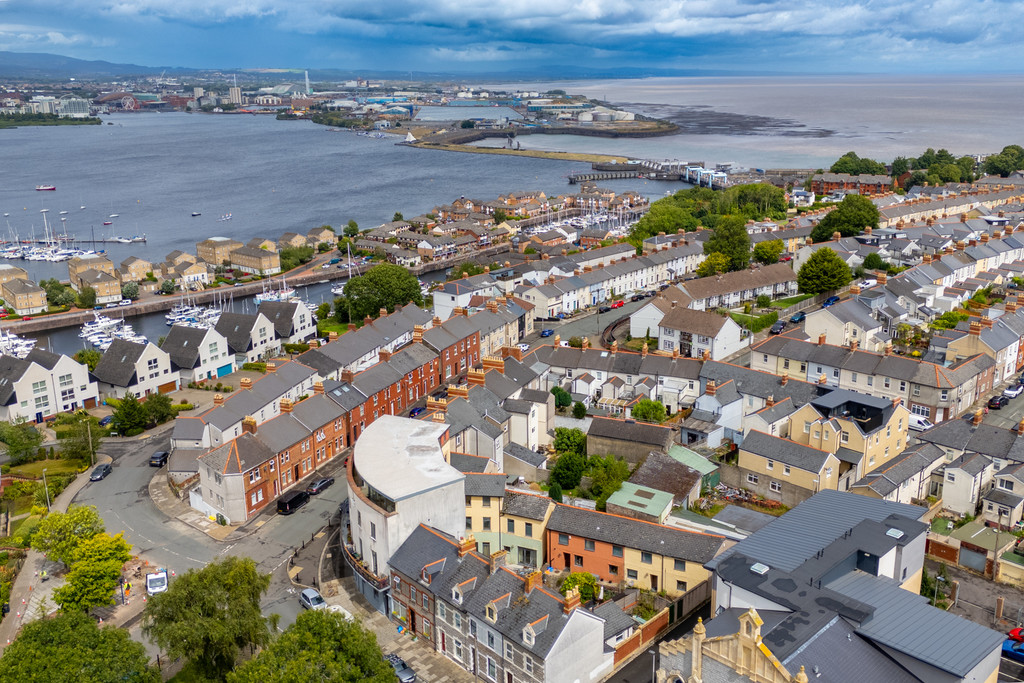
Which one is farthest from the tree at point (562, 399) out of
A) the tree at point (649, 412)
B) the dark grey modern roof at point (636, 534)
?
the dark grey modern roof at point (636, 534)

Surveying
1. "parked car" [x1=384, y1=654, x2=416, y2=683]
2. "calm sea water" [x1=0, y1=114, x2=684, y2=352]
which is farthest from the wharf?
"parked car" [x1=384, y1=654, x2=416, y2=683]

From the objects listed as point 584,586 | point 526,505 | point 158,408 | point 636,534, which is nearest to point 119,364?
point 158,408

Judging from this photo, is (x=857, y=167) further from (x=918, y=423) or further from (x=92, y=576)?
(x=92, y=576)

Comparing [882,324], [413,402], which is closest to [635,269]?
[882,324]

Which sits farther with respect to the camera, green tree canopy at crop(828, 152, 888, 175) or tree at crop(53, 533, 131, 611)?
green tree canopy at crop(828, 152, 888, 175)

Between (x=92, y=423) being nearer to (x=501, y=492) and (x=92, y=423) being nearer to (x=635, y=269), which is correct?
(x=501, y=492)

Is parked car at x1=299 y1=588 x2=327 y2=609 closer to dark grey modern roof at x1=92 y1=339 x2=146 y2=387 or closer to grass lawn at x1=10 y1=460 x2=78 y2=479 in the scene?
grass lawn at x1=10 y1=460 x2=78 y2=479
